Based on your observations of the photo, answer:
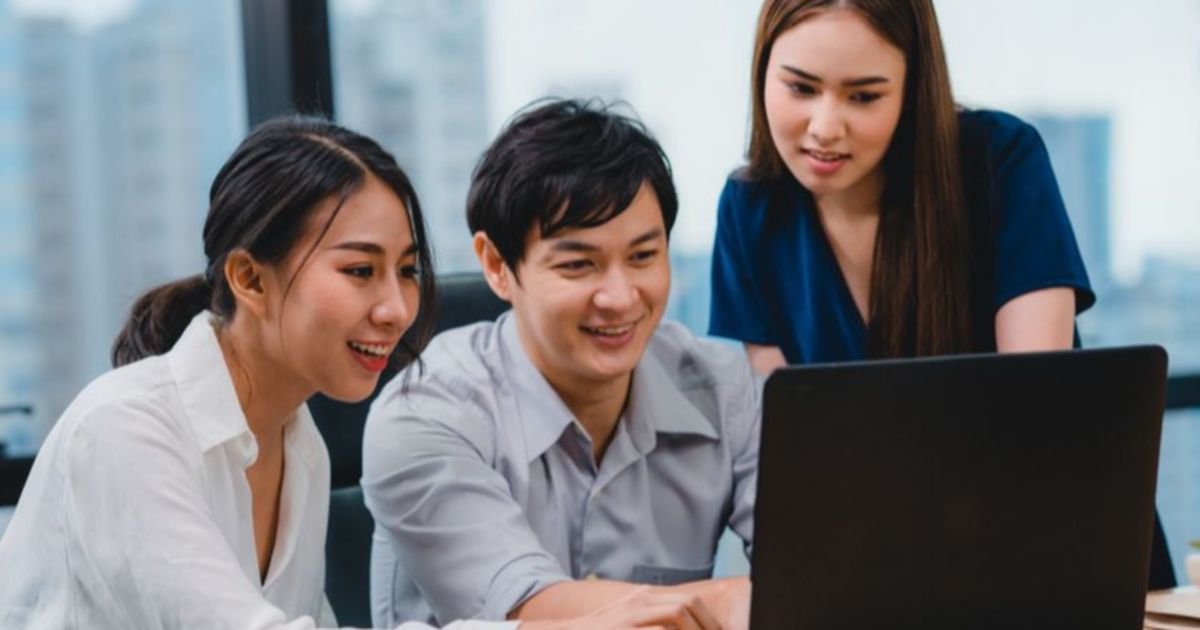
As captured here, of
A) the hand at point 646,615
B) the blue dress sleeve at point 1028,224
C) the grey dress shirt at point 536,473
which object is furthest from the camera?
the blue dress sleeve at point 1028,224

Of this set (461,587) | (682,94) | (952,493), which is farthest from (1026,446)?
(682,94)

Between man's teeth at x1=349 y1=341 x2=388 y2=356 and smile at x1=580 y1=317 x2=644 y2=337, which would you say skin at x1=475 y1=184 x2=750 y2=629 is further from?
man's teeth at x1=349 y1=341 x2=388 y2=356

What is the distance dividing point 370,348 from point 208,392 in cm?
15

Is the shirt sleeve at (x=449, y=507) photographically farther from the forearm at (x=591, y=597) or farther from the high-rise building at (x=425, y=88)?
the high-rise building at (x=425, y=88)

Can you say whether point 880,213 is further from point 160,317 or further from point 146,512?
point 146,512

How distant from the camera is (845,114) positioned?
5.79 feet

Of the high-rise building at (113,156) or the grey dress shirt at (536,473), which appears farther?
the high-rise building at (113,156)

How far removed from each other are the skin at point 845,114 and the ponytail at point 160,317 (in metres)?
0.66

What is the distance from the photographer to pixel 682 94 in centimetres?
290

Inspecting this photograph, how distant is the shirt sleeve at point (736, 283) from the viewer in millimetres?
1974

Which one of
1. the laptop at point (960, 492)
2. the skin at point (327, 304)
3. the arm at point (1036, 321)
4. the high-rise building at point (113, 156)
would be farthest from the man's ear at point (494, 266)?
the high-rise building at point (113, 156)

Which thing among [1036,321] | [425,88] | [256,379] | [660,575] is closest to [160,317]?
[256,379]

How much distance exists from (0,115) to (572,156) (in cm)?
127

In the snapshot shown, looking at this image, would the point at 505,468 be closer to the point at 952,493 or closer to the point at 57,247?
the point at 952,493
